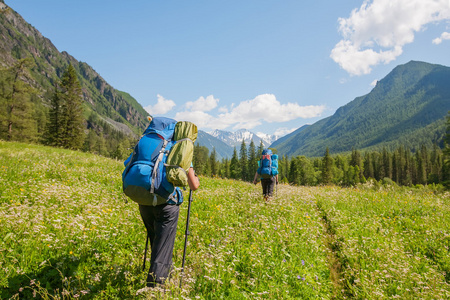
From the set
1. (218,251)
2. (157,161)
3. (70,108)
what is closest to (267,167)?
(218,251)

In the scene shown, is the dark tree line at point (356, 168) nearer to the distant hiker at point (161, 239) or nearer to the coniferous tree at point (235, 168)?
the coniferous tree at point (235, 168)

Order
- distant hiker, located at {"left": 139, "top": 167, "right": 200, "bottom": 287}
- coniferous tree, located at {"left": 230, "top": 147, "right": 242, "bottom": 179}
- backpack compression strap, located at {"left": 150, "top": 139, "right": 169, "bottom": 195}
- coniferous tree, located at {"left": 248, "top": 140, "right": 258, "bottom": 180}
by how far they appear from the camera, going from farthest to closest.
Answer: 1. coniferous tree, located at {"left": 230, "top": 147, "right": 242, "bottom": 179}
2. coniferous tree, located at {"left": 248, "top": 140, "right": 258, "bottom": 180}
3. distant hiker, located at {"left": 139, "top": 167, "right": 200, "bottom": 287}
4. backpack compression strap, located at {"left": 150, "top": 139, "right": 169, "bottom": 195}

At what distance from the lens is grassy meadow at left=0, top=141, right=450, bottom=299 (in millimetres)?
3777

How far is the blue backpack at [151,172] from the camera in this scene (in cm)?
330

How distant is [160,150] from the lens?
140 inches

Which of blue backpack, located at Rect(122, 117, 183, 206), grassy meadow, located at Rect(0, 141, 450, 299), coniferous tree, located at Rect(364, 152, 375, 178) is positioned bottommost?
grassy meadow, located at Rect(0, 141, 450, 299)

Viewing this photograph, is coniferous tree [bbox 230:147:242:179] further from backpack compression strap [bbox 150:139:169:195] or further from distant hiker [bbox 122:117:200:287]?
backpack compression strap [bbox 150:139:169:195]

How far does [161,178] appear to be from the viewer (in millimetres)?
3387

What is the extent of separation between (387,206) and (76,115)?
144 ft

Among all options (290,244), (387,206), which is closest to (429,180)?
(387,206)

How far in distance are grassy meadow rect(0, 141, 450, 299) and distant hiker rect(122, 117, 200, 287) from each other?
0.52 metres

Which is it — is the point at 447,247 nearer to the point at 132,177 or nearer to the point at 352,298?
the point at 352,298

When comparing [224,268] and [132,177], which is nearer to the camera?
[132,177]

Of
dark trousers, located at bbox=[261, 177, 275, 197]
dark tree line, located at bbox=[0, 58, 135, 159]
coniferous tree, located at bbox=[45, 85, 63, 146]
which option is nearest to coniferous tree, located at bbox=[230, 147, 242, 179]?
dark tree line, located at bbox=[0, 58, 135, 159]
